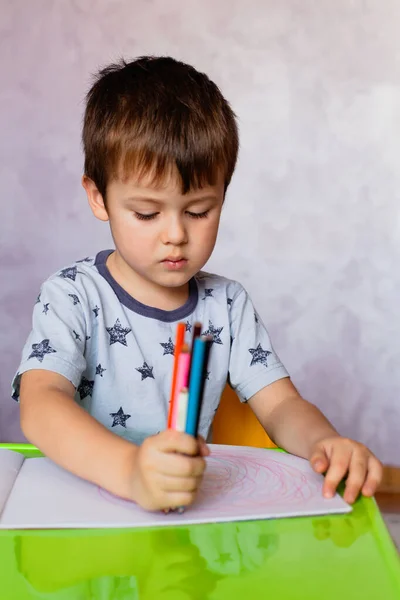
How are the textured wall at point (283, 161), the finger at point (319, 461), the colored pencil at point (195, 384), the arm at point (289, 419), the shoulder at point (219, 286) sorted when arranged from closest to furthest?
1. the colored pencil at point (195, 384)
2. the finger at point (319, 461)
3. the arm at point (289, 419)
4. the shoulder at point (219, 286)
5. the textured wall at point (283, 161)

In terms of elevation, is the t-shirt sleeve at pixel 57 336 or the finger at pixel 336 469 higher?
the t-shirt sleeve at pixel 57 336

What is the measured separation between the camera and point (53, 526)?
2.04 feet

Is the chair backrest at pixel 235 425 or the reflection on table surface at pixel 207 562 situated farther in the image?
the chair backrest at pixel 235 425

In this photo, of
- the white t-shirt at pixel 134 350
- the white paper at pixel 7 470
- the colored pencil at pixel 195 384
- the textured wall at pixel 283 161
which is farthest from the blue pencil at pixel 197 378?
the textured wall at pixel 283 161

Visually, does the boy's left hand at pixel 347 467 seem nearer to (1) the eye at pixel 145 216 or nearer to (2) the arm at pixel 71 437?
(2) the arm at pixel 71 437

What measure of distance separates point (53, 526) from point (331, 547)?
0.21m

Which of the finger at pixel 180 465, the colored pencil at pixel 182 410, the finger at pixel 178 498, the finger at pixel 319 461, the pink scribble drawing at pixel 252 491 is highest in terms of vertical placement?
the colored pencil at pixel 182 410

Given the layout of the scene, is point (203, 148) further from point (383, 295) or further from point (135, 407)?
point (383, 295)

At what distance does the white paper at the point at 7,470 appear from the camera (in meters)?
0.69

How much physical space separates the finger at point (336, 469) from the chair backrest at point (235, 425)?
0.27m

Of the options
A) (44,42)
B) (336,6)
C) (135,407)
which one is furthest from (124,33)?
(135,407)

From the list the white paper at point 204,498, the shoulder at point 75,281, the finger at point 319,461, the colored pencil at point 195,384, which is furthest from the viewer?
the shoulder at point 75,281

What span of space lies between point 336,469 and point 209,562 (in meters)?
0.20

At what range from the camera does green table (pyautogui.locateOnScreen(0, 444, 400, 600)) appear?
53 cm
